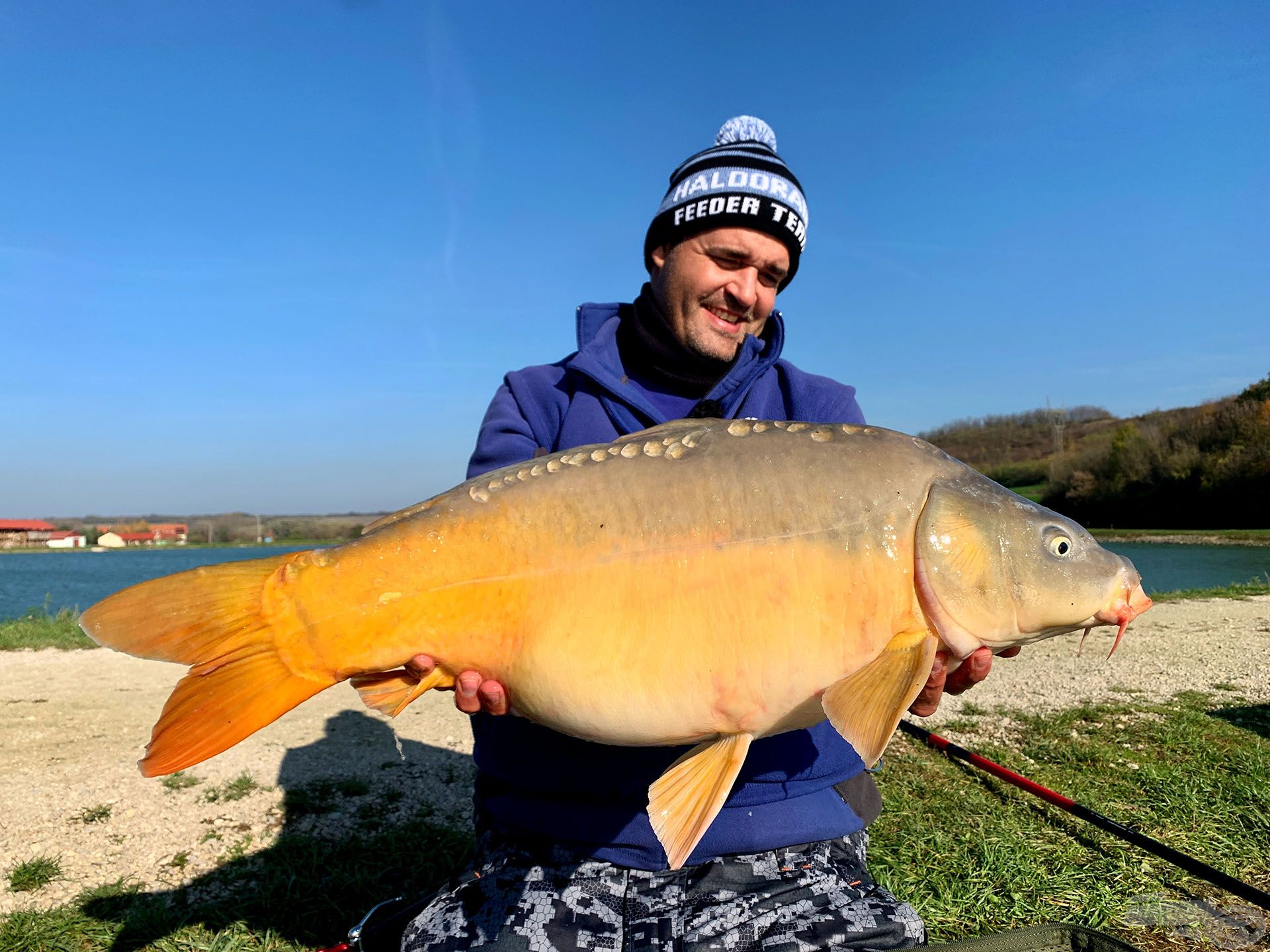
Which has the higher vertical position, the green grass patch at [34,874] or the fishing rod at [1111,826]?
the fishing rod at [1111,826]

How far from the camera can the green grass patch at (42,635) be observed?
8.43 meters

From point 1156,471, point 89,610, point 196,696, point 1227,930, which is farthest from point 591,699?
point 1156,471

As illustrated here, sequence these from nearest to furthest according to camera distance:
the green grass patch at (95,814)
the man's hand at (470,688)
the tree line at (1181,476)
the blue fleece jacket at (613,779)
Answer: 1. the man's hand at (470,688)
2. the blue fleece jacket at (613,779)
3. the green grass patch at (95,814)
4. the tree line at (1181,476)

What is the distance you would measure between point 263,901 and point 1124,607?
2769 millimetres

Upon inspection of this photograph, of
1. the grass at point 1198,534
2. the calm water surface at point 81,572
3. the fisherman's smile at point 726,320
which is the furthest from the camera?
the grass at point 1198,534

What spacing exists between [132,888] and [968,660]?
2.86 metres

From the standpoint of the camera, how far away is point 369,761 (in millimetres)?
4258

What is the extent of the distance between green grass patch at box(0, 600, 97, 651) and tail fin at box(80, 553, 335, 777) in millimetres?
7996

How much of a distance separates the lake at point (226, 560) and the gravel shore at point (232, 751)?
4.96 feet

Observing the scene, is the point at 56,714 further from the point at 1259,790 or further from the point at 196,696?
the point at 1259,790

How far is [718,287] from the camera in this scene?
110 inches

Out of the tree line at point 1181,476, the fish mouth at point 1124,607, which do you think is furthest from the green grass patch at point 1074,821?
the tree line at point 1181,476

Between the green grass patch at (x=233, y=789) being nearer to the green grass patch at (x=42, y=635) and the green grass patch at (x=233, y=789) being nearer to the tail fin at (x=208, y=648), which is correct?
the tail fin at (x=208, y=648)

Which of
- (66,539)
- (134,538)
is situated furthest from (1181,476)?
(66,539)
